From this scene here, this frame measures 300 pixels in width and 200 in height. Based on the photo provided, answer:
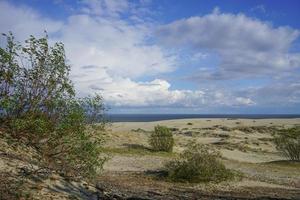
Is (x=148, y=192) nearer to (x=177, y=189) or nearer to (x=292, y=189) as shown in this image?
(x=177, y=189)

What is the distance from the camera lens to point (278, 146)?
112ft

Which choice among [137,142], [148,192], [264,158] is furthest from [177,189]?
[264,158]

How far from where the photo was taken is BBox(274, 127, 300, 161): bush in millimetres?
32688

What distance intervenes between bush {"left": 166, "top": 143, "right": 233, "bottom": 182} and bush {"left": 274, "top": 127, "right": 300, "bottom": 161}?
1353cm

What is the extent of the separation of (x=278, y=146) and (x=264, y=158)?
258 cm

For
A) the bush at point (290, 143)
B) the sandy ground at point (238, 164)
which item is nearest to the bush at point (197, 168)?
the sandy ground at point (238, 164)

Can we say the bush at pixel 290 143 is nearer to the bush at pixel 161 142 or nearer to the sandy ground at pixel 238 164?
the sandy ground at pixel 238 164

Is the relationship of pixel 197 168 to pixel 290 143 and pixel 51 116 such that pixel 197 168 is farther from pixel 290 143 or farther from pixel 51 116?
pixel 290 143

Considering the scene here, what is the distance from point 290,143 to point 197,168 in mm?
15191

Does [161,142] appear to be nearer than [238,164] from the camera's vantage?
No

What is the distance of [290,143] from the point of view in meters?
32.9

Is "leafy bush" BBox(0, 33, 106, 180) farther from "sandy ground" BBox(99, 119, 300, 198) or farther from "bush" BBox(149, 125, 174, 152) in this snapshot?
"bush" BBox(149, 125, 174, 152)

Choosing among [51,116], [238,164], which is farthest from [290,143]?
[51,116]

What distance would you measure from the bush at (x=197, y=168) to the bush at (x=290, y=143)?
13530 mm
